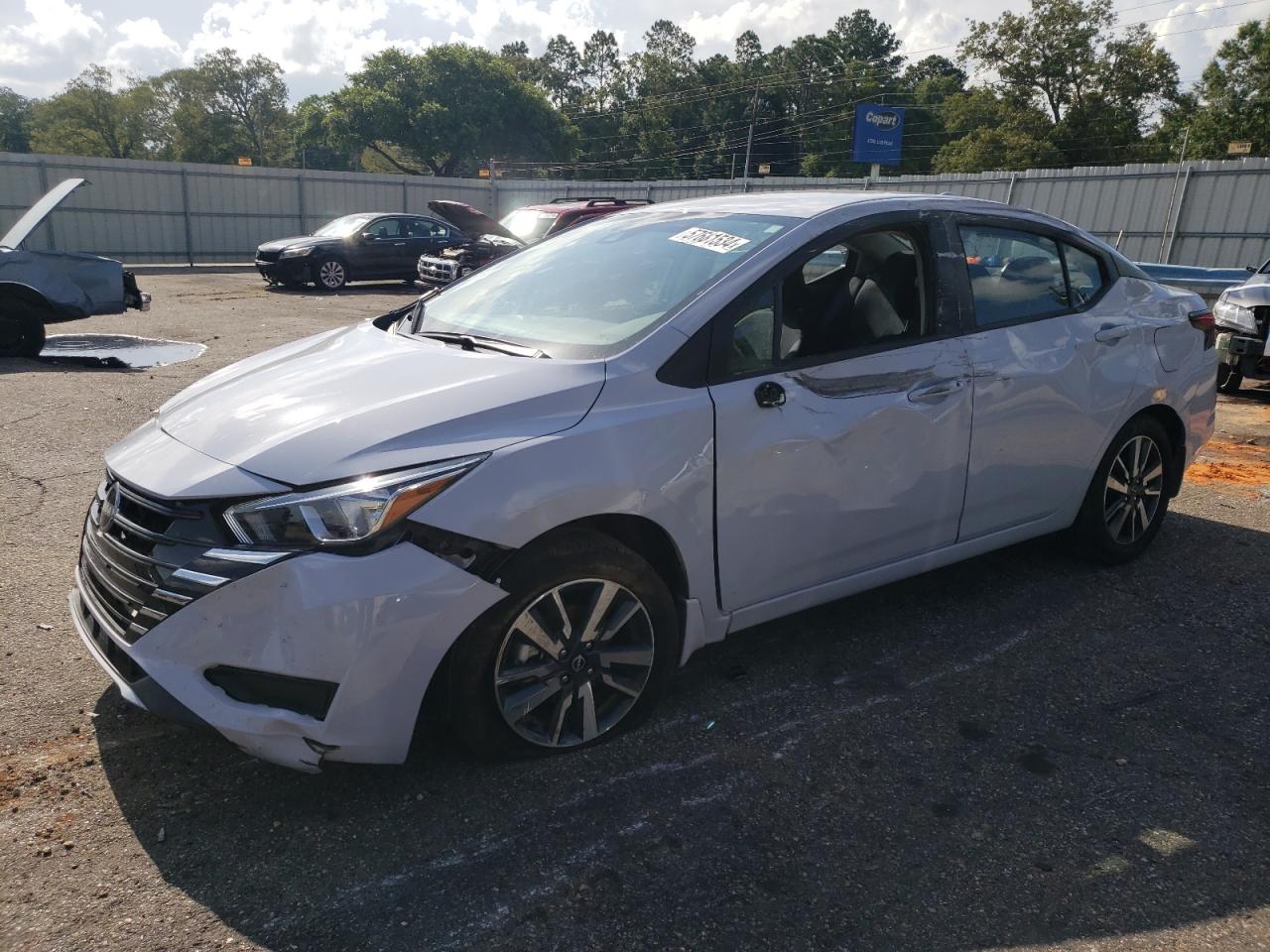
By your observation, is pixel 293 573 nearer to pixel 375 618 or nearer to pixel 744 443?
pixel 375 618

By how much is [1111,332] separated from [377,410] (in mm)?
3285

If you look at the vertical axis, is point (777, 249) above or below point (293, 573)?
above

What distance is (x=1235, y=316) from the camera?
9422 millimetres

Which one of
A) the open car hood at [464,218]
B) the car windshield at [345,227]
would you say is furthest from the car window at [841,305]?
the open car hood at [464,218]

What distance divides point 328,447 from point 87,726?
4.44ft

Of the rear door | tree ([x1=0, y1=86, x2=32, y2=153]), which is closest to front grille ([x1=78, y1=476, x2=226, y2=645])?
the rear door

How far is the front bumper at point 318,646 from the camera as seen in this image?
2426 millimetres

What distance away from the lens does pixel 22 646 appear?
359 cm

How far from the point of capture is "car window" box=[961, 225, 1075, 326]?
152 inches

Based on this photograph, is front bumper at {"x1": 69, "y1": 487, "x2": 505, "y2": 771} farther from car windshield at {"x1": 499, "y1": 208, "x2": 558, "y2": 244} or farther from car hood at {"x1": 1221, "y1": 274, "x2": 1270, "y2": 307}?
car windshield at {"x1": 499, "y1": 208, "x2": 558, "y2": 244}

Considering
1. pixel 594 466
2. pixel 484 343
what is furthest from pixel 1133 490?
pixel 484 343

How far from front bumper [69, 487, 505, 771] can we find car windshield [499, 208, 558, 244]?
14.5m

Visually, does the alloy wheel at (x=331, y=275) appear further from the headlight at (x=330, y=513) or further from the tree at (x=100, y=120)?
the tree at (x=100, y=120)

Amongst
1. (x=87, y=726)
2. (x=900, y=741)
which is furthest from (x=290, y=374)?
(x=900, y=741)
